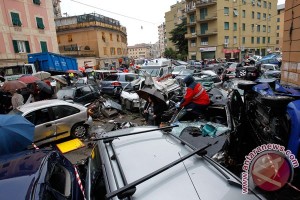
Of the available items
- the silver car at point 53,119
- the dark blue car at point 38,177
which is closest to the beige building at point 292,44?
the dark blue car at point 38,177

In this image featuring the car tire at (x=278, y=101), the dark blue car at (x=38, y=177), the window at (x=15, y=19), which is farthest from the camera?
the window at (x=15, y=19)

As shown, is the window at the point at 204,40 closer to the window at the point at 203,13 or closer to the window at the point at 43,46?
the window at the point at 203,13

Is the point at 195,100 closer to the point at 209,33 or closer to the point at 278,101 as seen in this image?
the point at 278,101

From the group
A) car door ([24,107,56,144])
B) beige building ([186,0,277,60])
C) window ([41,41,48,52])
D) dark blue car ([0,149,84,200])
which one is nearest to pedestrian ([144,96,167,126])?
car door ([24,107,56,144])

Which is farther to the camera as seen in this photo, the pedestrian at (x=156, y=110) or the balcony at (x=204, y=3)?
the balcony at (x=204, y=3)

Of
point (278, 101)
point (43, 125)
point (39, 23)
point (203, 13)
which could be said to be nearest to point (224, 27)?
point (203, 13)

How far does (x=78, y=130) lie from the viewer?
7.70 metres

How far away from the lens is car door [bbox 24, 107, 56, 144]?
258 inches

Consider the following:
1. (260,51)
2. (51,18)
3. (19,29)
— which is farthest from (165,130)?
(260,51)

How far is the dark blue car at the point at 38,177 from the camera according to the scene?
7.22ft

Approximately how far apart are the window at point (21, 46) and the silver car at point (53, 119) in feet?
A: 67.5

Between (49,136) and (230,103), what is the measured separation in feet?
18.7

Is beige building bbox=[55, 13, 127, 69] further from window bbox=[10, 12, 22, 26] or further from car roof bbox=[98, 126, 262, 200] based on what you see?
car roof bbox=[98, 126, 262, 200]

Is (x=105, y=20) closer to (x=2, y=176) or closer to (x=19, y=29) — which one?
(x=19, y=29)
